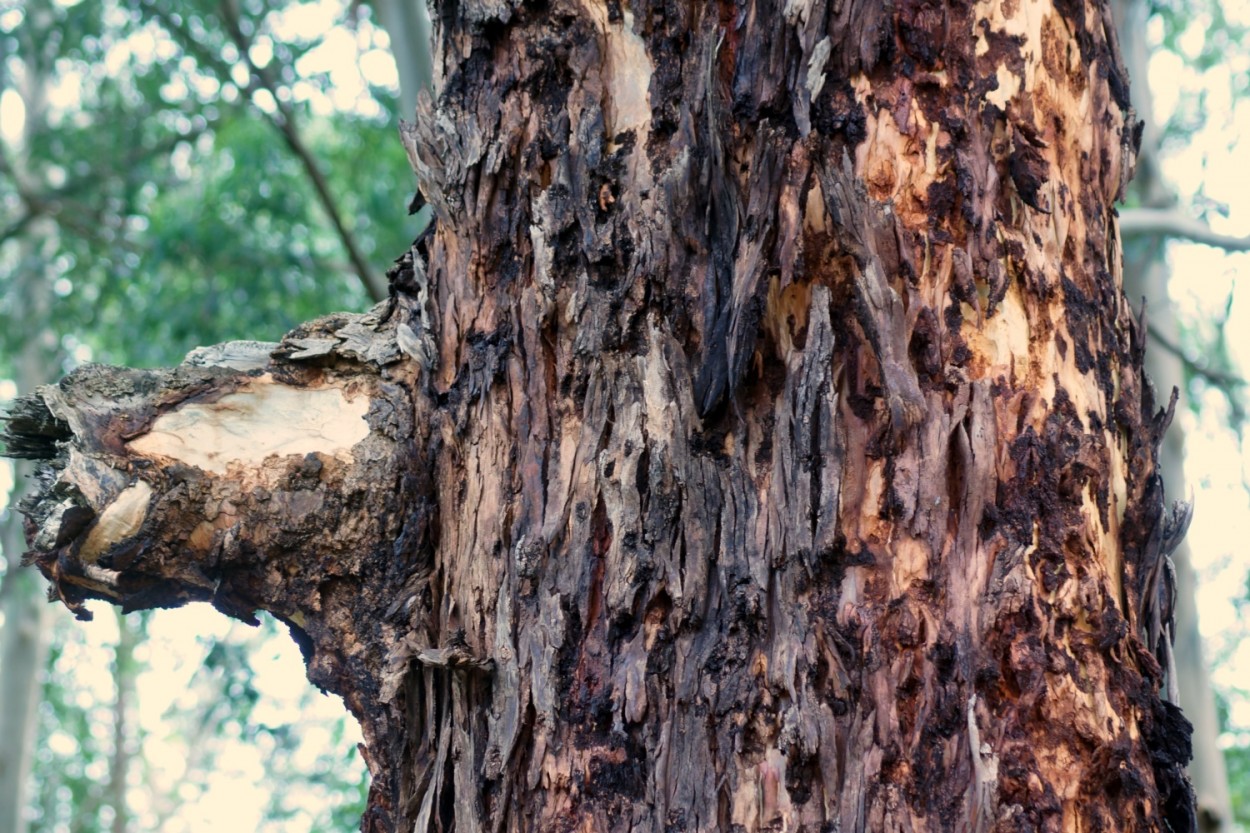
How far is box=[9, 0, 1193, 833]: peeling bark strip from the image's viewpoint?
86cm

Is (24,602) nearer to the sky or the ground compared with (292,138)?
nearer to the ground

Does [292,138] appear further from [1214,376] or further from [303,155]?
[1214,376]

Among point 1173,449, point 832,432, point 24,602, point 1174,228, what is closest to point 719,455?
point 832,432

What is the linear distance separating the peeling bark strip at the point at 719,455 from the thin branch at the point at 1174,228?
276 centimetres

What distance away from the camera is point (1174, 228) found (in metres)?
3.66

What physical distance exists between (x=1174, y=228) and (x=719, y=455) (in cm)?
329

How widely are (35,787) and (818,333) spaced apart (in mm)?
12407

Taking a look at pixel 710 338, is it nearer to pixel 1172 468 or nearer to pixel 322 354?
pixel 322 354

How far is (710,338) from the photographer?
0.96 meters

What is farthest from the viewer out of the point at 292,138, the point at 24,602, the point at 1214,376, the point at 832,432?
the point at 24,602

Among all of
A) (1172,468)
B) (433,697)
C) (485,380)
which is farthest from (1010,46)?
(1172,468)

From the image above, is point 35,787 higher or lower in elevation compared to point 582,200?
lower

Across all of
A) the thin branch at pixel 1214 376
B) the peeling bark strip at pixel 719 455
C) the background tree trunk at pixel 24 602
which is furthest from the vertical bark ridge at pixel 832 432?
the background tree trunk at pixel 24 602

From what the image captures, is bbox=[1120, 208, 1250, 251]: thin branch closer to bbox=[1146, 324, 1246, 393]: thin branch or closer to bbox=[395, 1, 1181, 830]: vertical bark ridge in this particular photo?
bbox=[1146, 324, 1246, 393]: thin branch
